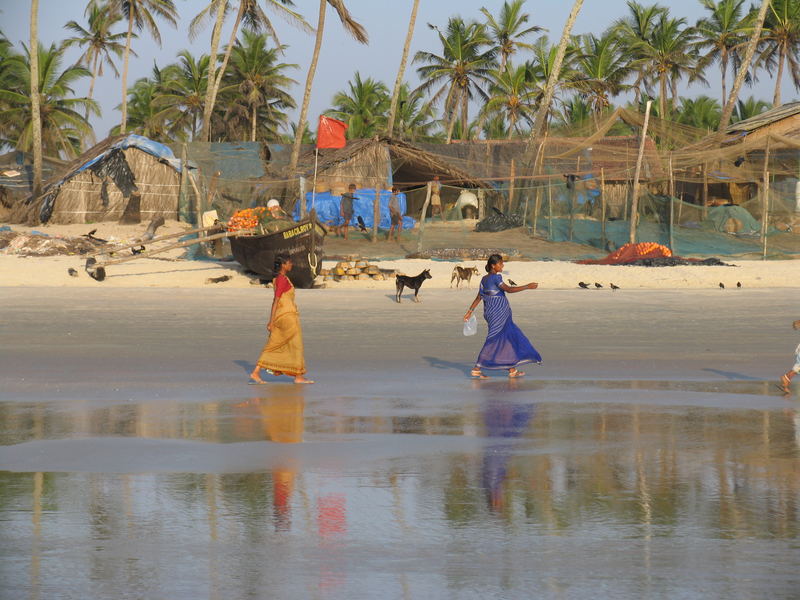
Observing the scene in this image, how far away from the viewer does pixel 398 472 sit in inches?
292

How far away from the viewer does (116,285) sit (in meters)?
24.6

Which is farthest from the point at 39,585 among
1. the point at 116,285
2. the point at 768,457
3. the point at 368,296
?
the point at 116,285

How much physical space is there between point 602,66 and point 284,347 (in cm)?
5503

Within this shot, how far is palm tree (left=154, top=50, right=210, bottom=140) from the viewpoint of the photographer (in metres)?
62.7

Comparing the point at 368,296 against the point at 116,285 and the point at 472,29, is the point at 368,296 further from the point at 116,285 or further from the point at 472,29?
the point at 472,29

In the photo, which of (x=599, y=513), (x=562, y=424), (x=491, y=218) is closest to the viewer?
(x=599, y=513)

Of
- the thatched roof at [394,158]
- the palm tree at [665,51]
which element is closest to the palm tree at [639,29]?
the palm tree at [665,51]

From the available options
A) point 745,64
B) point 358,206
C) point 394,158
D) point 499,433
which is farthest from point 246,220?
point 745,64

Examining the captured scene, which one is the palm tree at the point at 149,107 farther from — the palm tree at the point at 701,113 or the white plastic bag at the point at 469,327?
the white plastic bag at the point at 469,327

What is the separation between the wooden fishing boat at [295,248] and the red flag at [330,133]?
204 inches

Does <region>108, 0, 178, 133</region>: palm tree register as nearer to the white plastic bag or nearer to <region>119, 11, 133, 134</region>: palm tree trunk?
<region>119, 11, 133, 134</region>: palm tree trunk

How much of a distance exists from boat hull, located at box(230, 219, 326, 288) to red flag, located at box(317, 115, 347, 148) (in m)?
5.15

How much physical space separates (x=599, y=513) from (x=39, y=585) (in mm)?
2845

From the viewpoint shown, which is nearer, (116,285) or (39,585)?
(39,585)
